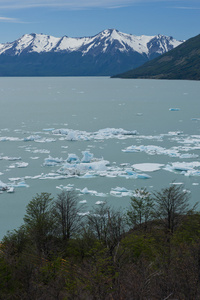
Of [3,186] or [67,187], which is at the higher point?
[3,186]

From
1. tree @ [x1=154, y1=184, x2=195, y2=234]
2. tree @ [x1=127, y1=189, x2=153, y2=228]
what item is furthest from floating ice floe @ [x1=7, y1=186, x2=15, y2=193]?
tree @ [x1=154, y1=184, x2=195, y2=234]

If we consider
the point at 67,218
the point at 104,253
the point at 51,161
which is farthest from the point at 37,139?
the point at 104,253

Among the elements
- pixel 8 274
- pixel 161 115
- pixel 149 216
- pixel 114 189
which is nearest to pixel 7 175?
pixel 114 189

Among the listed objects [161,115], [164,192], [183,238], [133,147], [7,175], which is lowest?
[183,238]

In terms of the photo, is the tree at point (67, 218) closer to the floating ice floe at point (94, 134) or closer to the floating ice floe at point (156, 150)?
the floating ice floe at point (156, 150)

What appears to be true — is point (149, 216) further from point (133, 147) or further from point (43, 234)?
point (133, 147)

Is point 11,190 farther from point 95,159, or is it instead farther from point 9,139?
point 9,139

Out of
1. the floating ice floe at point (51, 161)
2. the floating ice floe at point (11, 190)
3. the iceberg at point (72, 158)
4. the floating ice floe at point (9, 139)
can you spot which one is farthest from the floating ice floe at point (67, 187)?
the floating ice floe at point (9, 139)
